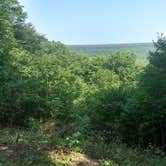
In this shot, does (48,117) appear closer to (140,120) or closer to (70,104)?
(70,104)

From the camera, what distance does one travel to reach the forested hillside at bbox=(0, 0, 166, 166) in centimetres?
620

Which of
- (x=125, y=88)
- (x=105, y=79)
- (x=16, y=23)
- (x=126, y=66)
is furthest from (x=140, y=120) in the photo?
(x=126, y=66)

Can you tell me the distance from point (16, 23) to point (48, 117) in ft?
70.1

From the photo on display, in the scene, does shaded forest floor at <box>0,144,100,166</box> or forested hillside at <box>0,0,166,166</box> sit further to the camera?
forested hillside at <box>0,0,166,166</box>

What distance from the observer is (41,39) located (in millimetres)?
40031

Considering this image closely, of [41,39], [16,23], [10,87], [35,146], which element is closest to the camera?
[35,146]

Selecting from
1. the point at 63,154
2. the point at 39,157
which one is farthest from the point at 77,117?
the point at 39,157

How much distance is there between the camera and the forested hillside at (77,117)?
6.20 meters

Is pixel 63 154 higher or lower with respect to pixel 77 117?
higher

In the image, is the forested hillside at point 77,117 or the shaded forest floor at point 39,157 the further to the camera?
the forested hillside at point 77,117

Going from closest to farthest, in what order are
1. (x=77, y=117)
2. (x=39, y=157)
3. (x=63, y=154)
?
(x=39, y=157)
(x=63, y=154)
(x=77, y=117)

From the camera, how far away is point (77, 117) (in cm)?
1363

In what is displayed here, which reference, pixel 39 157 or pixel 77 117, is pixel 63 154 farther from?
pixel 77 117

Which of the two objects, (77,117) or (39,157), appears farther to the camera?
(77,117)
